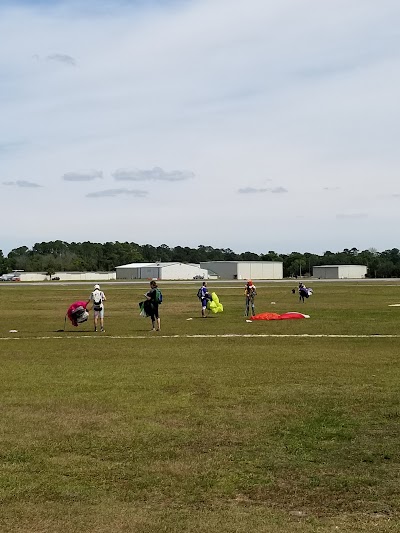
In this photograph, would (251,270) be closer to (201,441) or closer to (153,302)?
(153,302)

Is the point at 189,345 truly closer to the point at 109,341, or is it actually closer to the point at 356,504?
the point at 109,341

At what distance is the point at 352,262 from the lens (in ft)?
638

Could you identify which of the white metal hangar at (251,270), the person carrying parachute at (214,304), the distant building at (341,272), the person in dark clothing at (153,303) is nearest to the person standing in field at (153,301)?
the person in dark clothing at (153,303)

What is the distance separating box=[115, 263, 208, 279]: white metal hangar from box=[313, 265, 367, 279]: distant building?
89.7 feet

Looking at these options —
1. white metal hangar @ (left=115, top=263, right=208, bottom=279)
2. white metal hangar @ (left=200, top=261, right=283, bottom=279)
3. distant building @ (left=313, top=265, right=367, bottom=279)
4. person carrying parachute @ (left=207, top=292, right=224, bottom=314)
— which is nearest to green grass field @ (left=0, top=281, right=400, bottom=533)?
person carrying parachute @ (left=207, top=292, right=224, bottom=314)

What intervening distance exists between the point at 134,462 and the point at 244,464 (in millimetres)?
1340

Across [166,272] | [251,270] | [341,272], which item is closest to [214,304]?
[166,272]

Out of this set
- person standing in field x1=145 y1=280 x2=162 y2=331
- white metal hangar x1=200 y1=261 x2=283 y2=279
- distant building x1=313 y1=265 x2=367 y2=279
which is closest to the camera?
person standing in field x1=145 y1=280 x2=162 y2=331

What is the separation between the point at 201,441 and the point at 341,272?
154344 mm

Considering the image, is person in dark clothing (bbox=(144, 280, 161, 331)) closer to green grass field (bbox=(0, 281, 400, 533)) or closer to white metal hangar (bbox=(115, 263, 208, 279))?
green grass field (bbox=(0, 281, 400, 533))

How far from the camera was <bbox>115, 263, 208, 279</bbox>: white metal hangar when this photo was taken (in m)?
154

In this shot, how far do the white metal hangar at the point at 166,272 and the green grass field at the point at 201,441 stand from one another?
13359cm

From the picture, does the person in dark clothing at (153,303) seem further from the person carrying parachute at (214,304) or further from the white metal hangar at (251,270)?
the white metal hangar at (251,270)

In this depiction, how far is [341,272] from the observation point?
528 feet
